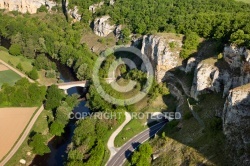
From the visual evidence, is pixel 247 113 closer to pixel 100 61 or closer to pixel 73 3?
pixel 100 61

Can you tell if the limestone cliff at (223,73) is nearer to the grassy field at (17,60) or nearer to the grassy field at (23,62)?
the grassy field at (23,62)

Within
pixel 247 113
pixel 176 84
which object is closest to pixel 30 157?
pixel 176 84

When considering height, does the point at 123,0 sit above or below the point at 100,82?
above

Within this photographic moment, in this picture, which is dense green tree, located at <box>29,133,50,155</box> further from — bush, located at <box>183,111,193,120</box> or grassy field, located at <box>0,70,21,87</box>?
grassy field, located at <box>0,70,21,87</box>

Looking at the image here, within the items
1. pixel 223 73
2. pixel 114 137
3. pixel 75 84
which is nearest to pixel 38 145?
pixel 114 137

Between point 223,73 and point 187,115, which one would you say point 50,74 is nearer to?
point 187,115

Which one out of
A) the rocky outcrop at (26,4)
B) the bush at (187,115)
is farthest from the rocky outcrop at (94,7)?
the bush at (187,115)
